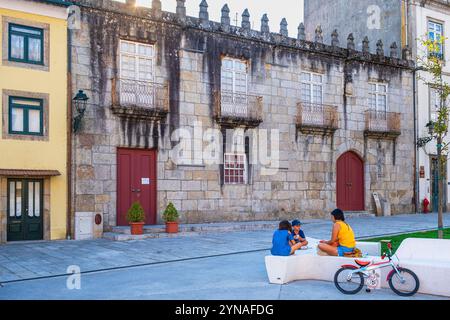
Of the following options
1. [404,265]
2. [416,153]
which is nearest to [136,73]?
[404,265]

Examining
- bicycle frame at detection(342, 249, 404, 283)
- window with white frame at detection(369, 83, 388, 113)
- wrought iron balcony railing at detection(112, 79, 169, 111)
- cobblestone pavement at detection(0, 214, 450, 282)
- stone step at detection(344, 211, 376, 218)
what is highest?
window with white frame at detection(369, 83, 388, 113)

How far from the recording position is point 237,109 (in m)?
19.4

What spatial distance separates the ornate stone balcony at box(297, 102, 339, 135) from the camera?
21.0m

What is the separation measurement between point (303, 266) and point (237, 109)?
11.0 m

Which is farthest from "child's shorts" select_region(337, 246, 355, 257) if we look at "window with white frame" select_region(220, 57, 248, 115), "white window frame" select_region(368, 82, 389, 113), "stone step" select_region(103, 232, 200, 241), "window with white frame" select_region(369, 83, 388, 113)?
"white window frame" select_region(368, 82, 389, 113)

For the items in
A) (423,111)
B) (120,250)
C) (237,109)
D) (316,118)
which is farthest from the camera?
(423,111)

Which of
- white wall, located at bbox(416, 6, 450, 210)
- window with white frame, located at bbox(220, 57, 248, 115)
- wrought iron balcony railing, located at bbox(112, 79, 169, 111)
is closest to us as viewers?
wrought iron balcony railing, located at bbox(112, 79, 169, 111)

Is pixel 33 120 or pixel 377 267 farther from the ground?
pixel 33 120

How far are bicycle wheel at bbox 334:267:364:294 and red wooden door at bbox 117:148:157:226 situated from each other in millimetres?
10105

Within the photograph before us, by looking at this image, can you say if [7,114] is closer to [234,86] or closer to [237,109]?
[237,109]

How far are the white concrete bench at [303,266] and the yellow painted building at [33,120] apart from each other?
8.73 metres

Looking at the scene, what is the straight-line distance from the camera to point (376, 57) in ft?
77.4

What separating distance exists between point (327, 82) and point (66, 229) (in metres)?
12.2

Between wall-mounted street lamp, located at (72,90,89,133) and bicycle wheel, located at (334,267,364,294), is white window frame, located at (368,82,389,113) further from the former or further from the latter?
bicycle wheel, located at (334,267,364,294)
